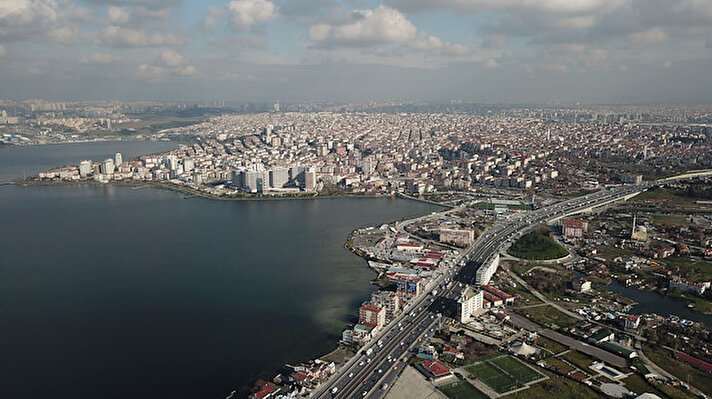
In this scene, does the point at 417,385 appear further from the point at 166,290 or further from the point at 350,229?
the point at 350,229

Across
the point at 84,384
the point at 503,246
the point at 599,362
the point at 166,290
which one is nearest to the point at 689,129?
the point at 503,246

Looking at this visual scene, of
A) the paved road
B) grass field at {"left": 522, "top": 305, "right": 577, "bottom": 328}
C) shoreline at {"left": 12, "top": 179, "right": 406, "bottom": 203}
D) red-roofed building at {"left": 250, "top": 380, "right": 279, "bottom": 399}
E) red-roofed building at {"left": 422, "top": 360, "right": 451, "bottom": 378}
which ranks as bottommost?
the paved road

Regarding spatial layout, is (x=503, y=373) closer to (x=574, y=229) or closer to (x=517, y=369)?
(x=517, y=369)

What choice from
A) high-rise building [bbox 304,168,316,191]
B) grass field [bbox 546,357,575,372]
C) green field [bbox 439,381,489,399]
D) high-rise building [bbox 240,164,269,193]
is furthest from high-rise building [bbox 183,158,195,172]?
grass field [bbox 546,357,575,372]

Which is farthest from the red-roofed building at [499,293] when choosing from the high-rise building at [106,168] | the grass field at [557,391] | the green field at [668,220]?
the high-rise building at [106,168]

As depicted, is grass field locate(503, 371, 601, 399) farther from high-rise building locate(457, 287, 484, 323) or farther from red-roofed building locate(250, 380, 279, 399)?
red-roofed building locate(250, 380, 279, 399)

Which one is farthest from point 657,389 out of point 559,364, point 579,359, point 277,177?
point 277,177
